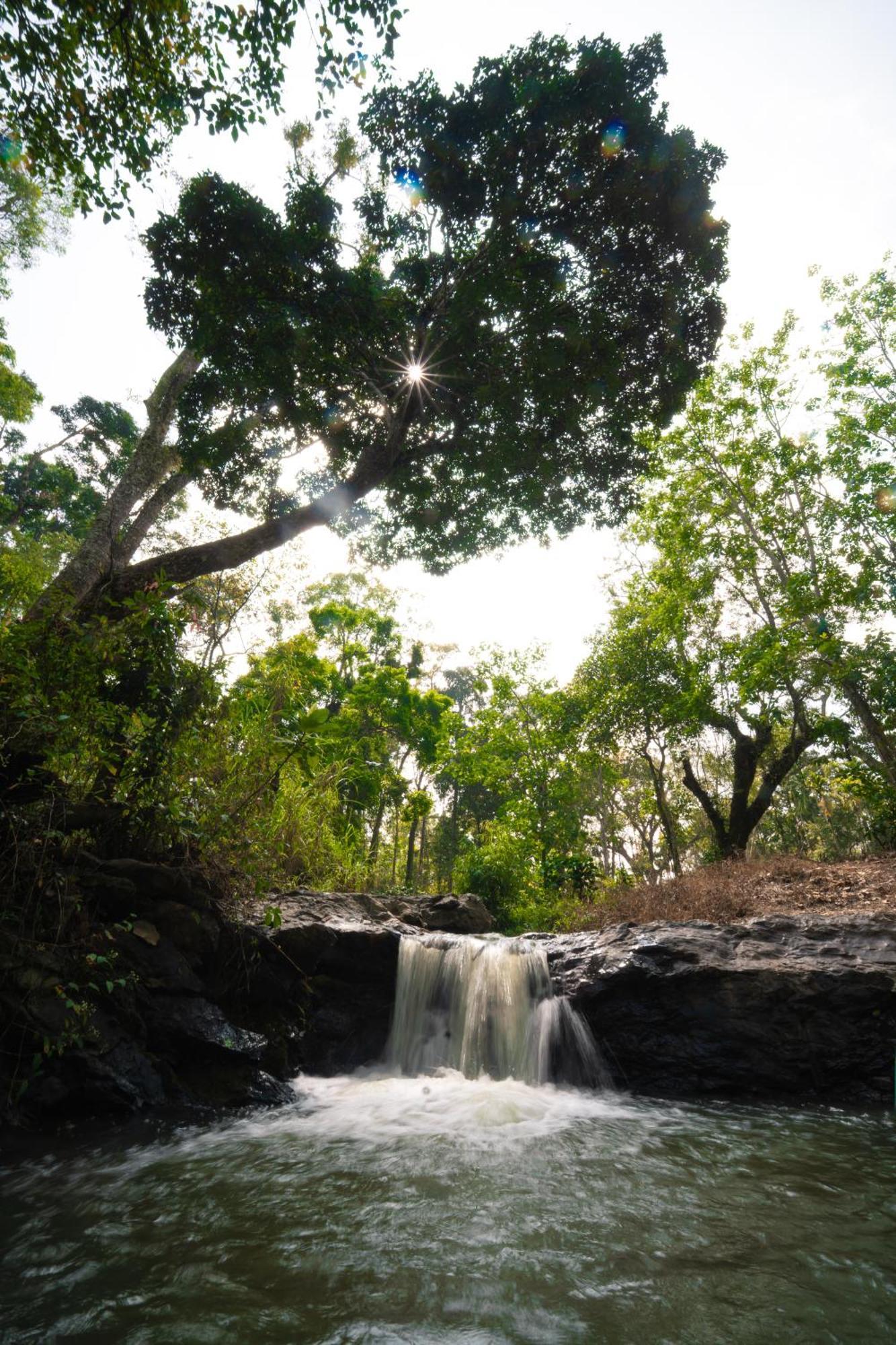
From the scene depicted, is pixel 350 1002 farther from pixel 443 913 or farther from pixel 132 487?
pixel 132 487

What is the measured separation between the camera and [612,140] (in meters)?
7.86

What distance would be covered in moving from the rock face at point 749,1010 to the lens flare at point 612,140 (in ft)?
33.6

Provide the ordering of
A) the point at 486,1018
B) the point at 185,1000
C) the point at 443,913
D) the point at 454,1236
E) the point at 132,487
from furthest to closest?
1. the point at 132,487
2. the point at 443,913
3. the point at 486,1018
4. the point at 185,1000
5. the point at 454,1236

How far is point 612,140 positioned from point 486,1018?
11357mm

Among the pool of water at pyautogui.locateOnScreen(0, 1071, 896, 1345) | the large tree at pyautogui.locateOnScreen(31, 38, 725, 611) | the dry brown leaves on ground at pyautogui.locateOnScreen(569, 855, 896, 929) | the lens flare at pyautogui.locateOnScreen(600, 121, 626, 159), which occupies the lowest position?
the pool of water at pyautogui.locateOnScreen(0, 1071, 896, 1345)

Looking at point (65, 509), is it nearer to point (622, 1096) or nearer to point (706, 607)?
point (706, 607)

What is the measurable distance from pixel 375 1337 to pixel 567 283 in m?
10.6

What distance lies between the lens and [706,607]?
15.1 m

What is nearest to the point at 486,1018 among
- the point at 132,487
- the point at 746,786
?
the point at 132,487

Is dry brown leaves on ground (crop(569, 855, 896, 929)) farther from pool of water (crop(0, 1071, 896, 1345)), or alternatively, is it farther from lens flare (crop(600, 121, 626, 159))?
lens flare (crop(600, 121, 626, 159))

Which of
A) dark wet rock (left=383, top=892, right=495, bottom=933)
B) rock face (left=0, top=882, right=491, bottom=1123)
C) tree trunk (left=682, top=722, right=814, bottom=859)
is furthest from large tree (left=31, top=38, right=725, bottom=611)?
tree trunk (left=682, top=722, right=814, bottom=859)

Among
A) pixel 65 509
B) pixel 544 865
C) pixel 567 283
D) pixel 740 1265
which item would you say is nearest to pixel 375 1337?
Result: pixel 740 1265

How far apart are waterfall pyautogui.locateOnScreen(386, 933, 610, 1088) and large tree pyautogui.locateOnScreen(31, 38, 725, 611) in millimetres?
5518

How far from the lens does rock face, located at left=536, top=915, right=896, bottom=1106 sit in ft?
17.1
